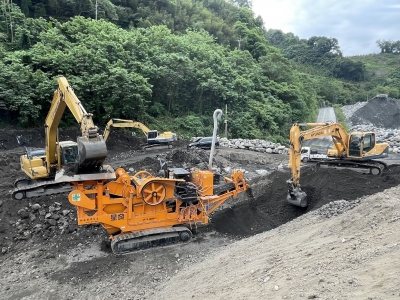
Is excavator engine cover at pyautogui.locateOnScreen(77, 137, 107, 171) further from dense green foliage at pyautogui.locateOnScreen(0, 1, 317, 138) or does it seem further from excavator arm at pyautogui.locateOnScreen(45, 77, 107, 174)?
dense green foliage at pyautogui.locateOnScreen(0, 1, 317, 138)

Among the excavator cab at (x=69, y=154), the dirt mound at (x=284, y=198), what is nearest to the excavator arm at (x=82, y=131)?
the excavator cab at (x=69, y=154)

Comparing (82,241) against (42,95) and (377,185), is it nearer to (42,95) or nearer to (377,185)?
(377,185)

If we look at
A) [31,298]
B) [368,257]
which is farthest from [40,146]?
[368,257]

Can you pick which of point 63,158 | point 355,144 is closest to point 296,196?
point 355,144

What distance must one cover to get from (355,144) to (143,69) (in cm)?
1608

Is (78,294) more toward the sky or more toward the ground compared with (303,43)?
more toward the ground

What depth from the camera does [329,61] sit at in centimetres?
8569

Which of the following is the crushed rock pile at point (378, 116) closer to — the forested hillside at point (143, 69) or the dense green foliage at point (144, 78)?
the forested hillside at point (143, 69)

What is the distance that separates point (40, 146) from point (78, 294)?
1490 centimetres

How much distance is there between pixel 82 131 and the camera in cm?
917

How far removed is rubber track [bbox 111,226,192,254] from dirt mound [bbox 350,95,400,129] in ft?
153

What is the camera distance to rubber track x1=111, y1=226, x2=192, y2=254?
32.1 ft

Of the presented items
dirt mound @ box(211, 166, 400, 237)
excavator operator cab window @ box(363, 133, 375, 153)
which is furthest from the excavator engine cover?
excavator operator cab window @ box(363, 133, 375, 153)

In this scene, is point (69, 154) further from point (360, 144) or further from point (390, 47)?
point (390, 47)
